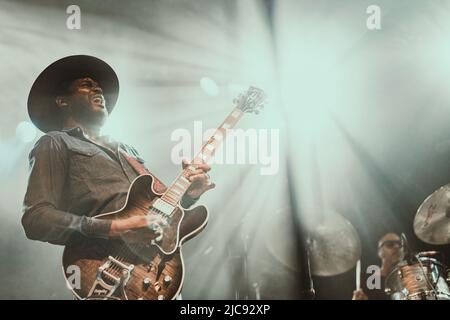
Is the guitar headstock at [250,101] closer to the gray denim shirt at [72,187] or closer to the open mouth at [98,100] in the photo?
the gray denim shirt at [72,187]

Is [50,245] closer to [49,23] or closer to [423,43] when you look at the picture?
[49,23]

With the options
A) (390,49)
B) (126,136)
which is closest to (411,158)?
(390,49)

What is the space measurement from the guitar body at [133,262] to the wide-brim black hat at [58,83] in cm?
61

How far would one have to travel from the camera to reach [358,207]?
3.38 meters

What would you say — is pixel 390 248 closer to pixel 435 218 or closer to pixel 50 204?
pixel 435 218

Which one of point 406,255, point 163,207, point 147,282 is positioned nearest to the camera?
point 147,282

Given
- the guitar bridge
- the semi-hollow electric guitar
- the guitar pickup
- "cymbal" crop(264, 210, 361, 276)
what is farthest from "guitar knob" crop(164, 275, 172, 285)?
"cymbal" crop(264, 210, 361, 276)

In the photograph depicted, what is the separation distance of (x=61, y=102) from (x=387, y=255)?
2043 mm

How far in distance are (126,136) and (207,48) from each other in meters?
0.71

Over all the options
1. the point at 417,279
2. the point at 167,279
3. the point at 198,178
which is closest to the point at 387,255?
the point at 417,279

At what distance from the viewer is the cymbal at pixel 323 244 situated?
3287 mm

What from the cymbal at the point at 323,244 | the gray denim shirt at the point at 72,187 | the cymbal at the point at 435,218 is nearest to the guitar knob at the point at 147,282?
the gray denim shirt at the point at 72,187

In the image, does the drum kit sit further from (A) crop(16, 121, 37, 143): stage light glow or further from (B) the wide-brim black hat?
(A) crop(16, 121, 37, 143): stage light glow

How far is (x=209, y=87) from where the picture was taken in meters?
3.48
